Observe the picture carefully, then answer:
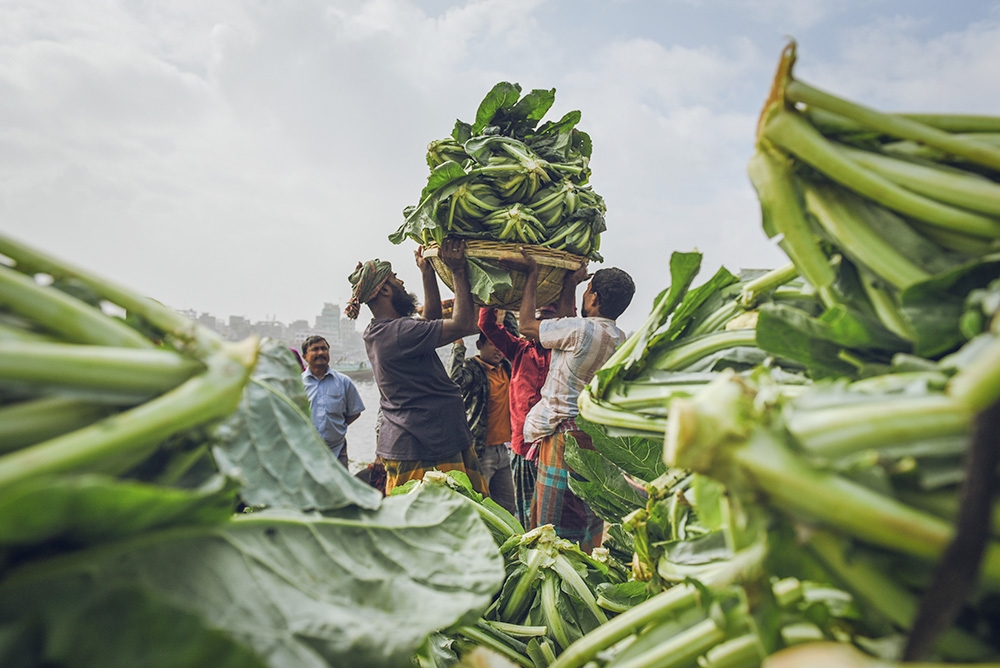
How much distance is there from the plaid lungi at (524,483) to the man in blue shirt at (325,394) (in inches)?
83.2

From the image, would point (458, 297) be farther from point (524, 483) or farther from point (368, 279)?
point (524, 483)

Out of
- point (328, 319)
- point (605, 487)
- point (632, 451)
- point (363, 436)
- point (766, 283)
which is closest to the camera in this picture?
point (766, 283)

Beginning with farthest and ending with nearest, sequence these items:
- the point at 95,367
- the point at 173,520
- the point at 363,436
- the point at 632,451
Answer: the point at 363,436 < the point at 632,451 < the point at 173,520 < the point at 95,367

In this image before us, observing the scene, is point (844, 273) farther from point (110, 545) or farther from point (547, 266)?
Answer: point (547, 266)

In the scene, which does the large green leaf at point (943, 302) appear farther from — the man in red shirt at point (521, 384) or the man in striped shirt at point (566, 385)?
the man in red shirt at point (521, 384)

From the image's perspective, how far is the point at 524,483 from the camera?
621 cm

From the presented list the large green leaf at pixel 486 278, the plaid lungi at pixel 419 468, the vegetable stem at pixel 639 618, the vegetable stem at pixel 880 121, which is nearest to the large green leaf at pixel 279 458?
the vegetable stem at pixel 639 618

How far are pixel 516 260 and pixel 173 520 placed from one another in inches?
144

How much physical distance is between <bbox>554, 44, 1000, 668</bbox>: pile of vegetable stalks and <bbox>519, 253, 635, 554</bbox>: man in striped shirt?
3.61 m

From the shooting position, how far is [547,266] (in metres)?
4.59

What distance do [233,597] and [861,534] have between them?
934 millimetres

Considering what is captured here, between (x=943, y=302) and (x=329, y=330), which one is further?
(x=329, y=330)

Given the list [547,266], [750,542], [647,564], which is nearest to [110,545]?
[750,542]

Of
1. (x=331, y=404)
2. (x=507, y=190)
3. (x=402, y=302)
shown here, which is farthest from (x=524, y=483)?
(x=507, y=190)
